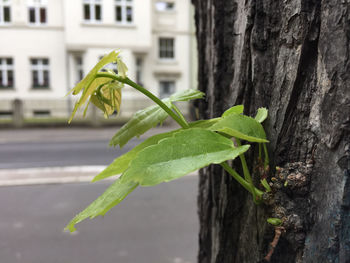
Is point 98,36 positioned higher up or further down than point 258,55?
higher up

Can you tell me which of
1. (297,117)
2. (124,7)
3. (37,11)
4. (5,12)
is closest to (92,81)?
(297,117)

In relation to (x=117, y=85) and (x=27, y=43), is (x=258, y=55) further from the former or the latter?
(x=27, y=43)

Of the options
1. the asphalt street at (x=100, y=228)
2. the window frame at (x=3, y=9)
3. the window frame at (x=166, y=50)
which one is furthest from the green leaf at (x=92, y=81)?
the window frame at (x=3, y=9)

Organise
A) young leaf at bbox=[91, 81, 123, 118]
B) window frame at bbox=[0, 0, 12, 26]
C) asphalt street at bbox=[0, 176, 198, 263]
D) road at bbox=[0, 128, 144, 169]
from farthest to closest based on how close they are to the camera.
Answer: window frame at bbox=[0, 0, 12, 26] < road at bbox=[0, 128, 144, 169] < asphalt street at bbox=[0, 176, 198, 263] < young leaf at bbox=[91, 81, 123, 118]

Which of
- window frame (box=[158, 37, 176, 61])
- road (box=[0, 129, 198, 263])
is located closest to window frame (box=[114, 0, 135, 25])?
window frame (box=[158, 37, 176, 61])

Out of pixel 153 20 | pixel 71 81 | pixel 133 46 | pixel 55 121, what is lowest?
pixel 55 121

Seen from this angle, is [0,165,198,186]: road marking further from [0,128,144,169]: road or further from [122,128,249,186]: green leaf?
[122,128,249,186]: green leaf

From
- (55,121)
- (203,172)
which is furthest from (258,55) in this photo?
(55,121)
